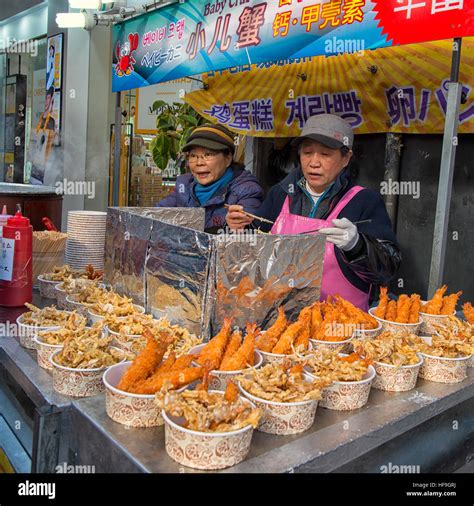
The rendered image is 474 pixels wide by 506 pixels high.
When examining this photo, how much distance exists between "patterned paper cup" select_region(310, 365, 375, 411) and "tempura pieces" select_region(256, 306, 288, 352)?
238mm

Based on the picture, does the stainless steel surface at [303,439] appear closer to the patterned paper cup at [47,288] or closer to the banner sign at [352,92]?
the patterned paper cup at [47,288]

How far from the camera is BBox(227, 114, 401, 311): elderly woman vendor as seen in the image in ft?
7.62

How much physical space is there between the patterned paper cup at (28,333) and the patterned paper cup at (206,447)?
762 mm

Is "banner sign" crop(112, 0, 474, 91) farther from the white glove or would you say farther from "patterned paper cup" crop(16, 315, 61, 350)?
"patterned paper cup" crop(16, 315, 61, 350)

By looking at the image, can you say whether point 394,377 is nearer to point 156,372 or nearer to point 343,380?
point 343,380

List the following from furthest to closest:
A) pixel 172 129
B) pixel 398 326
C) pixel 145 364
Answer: pixel 172 129 → pixel 398 326 → pixel 145 364

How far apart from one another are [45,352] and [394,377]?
1036 millimetres

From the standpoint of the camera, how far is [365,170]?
194 inches

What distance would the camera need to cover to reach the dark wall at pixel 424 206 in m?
4.24

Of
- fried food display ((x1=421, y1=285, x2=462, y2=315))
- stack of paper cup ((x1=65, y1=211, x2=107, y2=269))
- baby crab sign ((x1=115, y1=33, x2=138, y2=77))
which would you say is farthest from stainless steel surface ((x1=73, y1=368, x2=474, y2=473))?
baby crab sign ((x1=115, y1=33, x2=138, y2=77))

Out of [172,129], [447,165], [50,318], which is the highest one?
[172,129]

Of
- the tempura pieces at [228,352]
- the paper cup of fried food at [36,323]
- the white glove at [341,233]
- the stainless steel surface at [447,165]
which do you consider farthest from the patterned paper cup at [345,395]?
the stainless steel surface at [447,165]

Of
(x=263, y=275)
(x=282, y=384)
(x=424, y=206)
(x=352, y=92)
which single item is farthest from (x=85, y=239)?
(x=424, y=206)

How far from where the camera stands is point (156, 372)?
1376mm
